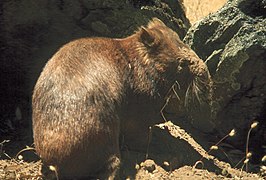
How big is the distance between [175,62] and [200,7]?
3915 millimetres

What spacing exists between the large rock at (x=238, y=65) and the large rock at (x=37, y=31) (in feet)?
3.05

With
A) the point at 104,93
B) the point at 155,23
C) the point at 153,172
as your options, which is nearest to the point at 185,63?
the point at 155,23

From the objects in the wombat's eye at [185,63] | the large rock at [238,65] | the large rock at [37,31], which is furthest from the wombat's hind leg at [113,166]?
the large rock at [37,31]

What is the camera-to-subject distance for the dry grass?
9.41 meters

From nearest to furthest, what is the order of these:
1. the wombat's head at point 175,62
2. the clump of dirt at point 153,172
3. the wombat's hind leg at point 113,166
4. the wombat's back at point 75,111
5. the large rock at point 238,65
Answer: the wombat's back at point 75,111, the wombat's hind leg at point 113,166, the clump of dirt at point 153,172, the large rock at point 238,65, the wombat's head at point 175,62

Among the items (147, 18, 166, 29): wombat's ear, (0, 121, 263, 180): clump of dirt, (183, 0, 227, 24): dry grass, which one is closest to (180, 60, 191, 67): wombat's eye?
(147, 18, 166, 29): wombat's ear

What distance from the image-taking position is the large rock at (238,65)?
19.7 ft

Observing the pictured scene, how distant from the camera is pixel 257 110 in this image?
6.18 meters

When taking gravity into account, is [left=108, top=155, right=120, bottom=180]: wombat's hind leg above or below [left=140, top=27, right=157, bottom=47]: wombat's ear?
below

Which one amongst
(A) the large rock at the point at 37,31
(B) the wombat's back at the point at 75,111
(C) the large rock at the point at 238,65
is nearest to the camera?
(B) the wombat's back at the point at 75,111

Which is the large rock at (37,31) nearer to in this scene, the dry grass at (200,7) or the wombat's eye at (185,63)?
the wombat's eye at (185,63)

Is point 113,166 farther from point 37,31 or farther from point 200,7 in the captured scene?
point 200,7

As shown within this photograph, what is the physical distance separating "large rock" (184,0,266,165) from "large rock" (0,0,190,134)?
93 centimetres

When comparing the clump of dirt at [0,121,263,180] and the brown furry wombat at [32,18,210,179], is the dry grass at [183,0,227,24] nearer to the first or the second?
the brown furry wombat at [32,18,210,179]
